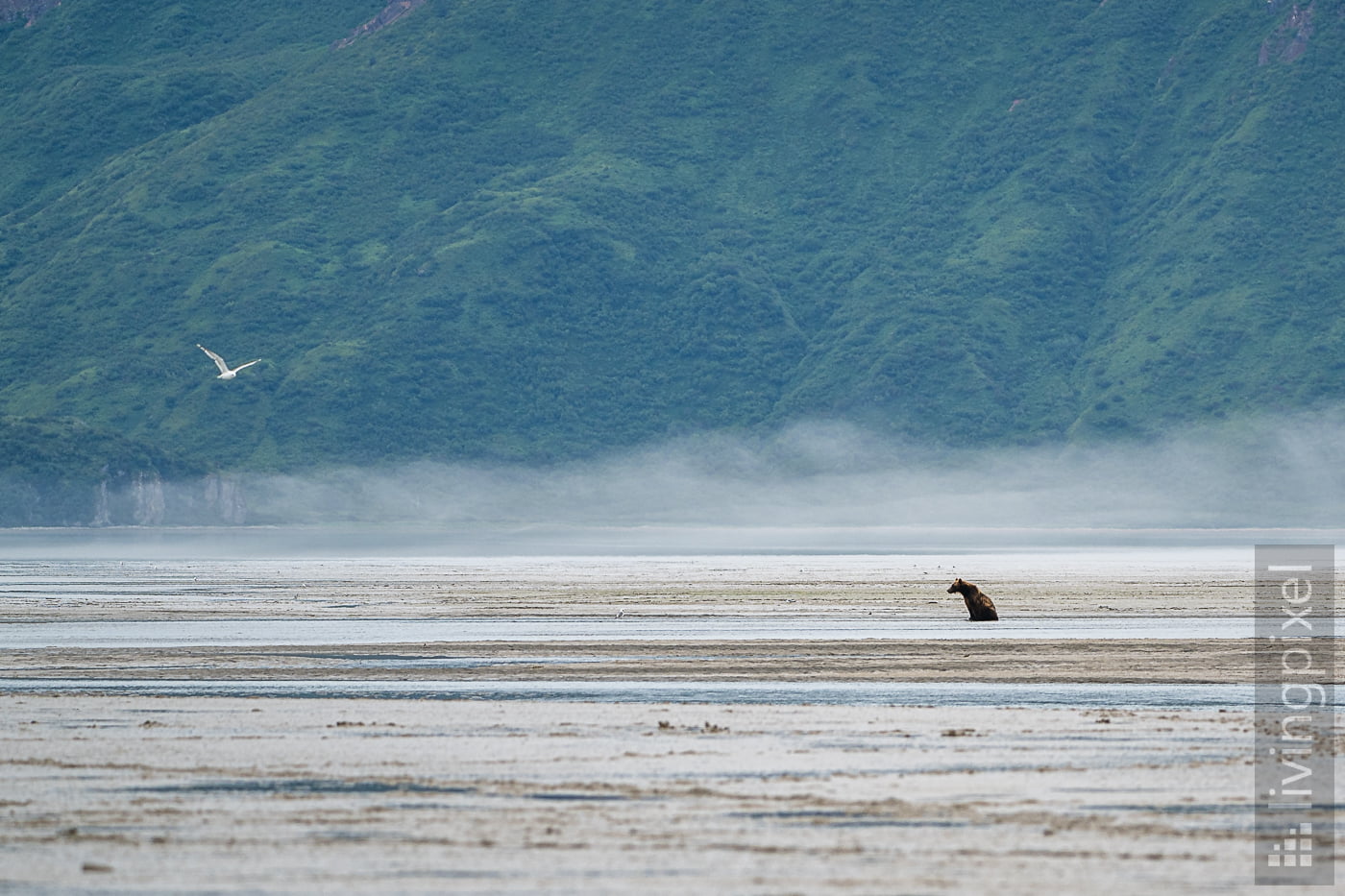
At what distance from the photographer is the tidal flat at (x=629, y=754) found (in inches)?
617

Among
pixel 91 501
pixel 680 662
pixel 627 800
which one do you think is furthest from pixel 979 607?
pixel 91 501

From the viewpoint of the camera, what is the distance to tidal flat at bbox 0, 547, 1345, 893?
15.7m

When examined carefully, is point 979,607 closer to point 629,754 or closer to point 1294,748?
point 1294,748

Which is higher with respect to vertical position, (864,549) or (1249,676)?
(864,549)

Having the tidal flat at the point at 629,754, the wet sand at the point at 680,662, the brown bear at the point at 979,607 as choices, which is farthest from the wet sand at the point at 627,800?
the brown bear at the point at 979,607

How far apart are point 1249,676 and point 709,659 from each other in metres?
8.21

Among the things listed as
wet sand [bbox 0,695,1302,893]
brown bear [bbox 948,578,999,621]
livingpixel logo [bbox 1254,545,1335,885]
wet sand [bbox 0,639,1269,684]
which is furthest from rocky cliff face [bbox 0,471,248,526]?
wet sand [bbox 0,695,1302,893]

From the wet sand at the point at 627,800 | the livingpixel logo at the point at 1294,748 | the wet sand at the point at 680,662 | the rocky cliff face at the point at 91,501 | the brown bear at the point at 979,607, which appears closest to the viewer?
the wet sand at the point at 627,800

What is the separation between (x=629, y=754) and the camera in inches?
846

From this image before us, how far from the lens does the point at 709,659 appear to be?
33438mm

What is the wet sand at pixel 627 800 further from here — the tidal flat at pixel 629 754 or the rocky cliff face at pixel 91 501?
the rocky cliff face at pixel 91 501

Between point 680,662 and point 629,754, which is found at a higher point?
point 680,662

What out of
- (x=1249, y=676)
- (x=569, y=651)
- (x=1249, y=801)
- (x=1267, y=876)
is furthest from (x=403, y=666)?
(x=1267, y=876)

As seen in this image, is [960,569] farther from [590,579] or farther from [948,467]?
[948,467]
